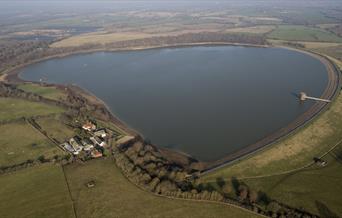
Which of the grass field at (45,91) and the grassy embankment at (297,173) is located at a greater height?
the grass field at (45,91)

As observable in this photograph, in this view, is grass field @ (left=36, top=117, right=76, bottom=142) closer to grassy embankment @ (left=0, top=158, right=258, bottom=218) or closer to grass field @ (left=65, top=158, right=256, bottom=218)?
grassy embankment @ (left=0, top=158, right=258, bottom=218)

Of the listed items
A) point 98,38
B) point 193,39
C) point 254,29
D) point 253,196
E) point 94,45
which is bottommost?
point 253,196

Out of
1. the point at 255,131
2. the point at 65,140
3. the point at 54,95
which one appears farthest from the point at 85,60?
the point at 255,131

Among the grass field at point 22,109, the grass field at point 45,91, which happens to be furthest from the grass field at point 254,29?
the grass field at point 22,109

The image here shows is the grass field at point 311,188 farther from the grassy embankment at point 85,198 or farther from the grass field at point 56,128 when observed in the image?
the grass field at point 56,128

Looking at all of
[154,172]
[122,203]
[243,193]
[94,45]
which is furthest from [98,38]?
[243,193]

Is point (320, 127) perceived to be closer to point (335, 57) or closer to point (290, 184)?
point (290, 184)

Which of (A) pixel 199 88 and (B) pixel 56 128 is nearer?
(B) pixel 56 128

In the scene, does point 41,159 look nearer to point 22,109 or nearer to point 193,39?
Answer: point 22,109

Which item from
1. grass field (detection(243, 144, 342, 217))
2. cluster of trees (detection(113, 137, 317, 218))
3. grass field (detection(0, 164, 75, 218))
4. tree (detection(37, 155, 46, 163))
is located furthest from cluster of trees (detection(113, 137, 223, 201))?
tree (detection(37, 155, 46, 163))
